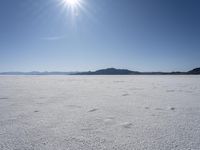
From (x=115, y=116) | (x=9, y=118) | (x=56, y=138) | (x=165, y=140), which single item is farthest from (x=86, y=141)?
(x=9, y=118)

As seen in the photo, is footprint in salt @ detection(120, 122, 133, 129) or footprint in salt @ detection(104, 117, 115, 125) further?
footprint in salt @ detection(104, 117, 115, 125)

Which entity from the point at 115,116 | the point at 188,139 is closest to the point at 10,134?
the point at 115,116

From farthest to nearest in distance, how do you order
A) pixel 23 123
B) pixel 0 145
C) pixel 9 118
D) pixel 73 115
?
pixel 73 115, pixel 9 118, pixel 23 123, pixel 0 145

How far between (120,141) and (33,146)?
3.52 ft

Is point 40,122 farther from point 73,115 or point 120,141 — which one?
point 120,141

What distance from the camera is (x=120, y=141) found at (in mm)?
2107

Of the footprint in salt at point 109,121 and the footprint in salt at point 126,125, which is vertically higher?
the footprint in salt at point 109,121

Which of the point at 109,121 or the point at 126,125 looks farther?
the point at 109,121

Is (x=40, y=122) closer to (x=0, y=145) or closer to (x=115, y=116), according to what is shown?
(x=0, y=145)

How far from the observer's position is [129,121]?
298cm

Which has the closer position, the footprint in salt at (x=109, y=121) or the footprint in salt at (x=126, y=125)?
the footprint in salt at (x=126, y=125)

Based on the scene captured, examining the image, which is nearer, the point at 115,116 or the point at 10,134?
the point at 10,134

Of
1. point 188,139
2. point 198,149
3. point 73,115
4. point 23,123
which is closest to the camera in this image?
point 198,149

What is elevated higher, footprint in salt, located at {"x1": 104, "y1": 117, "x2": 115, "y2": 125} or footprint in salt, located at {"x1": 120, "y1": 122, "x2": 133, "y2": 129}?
footprint in salt, located at {"x1": 104, "y1": 117, "x2": 115, "y2": 125}
